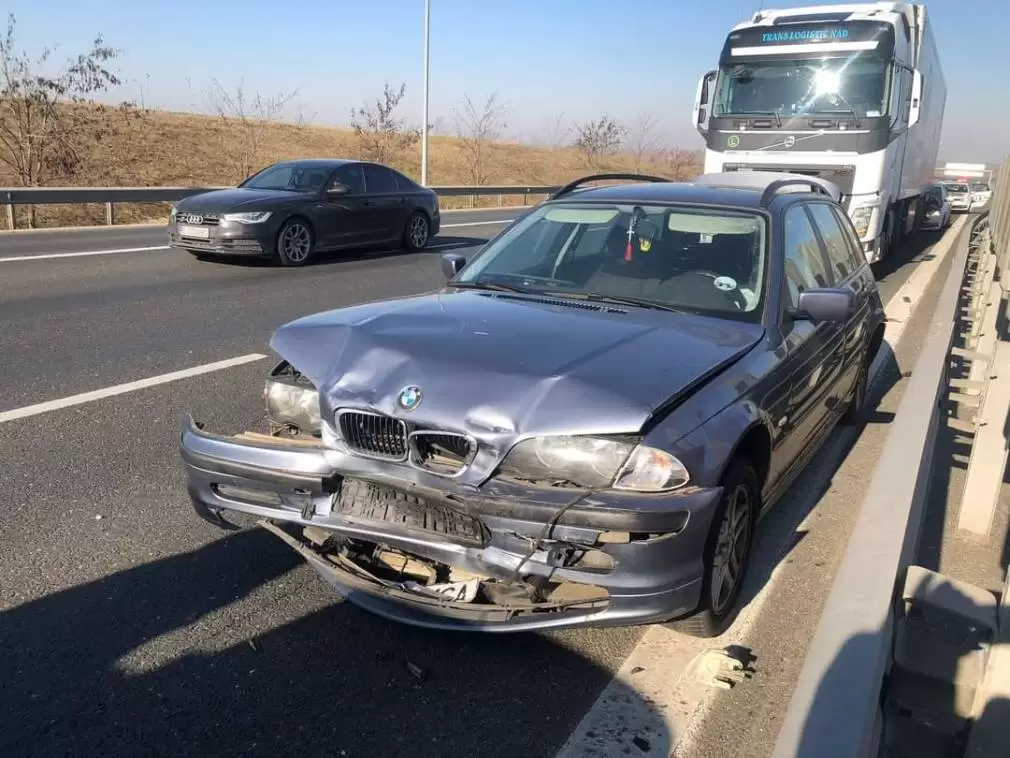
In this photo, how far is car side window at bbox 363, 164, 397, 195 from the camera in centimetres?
1372

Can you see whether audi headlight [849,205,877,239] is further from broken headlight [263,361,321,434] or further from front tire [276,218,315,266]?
broken headlight [263,361,321,434]

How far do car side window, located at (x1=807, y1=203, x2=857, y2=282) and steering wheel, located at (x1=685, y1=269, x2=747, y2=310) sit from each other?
4.12ft

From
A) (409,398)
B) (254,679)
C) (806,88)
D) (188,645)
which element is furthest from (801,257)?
(806,88)

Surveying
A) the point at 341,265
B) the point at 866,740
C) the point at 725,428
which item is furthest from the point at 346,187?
the point at 866,740

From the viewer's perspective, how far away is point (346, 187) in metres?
13.0

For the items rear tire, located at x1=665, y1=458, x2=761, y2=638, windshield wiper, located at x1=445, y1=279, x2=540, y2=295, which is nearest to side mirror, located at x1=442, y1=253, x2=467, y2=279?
windshield wiper, located at x1=445, y1=279, x2=540, y2=295

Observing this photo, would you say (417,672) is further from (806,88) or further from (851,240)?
(806,88)

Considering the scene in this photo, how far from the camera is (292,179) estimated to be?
12891 mm

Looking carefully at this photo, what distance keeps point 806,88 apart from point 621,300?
10.3m

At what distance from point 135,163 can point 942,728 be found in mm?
29385

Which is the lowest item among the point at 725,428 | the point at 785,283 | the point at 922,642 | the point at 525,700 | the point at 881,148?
the point at 525,700

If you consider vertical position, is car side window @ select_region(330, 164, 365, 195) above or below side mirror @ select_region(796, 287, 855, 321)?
above

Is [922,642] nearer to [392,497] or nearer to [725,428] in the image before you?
[725,428]

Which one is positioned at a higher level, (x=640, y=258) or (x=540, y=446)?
(x=640, y=258)
